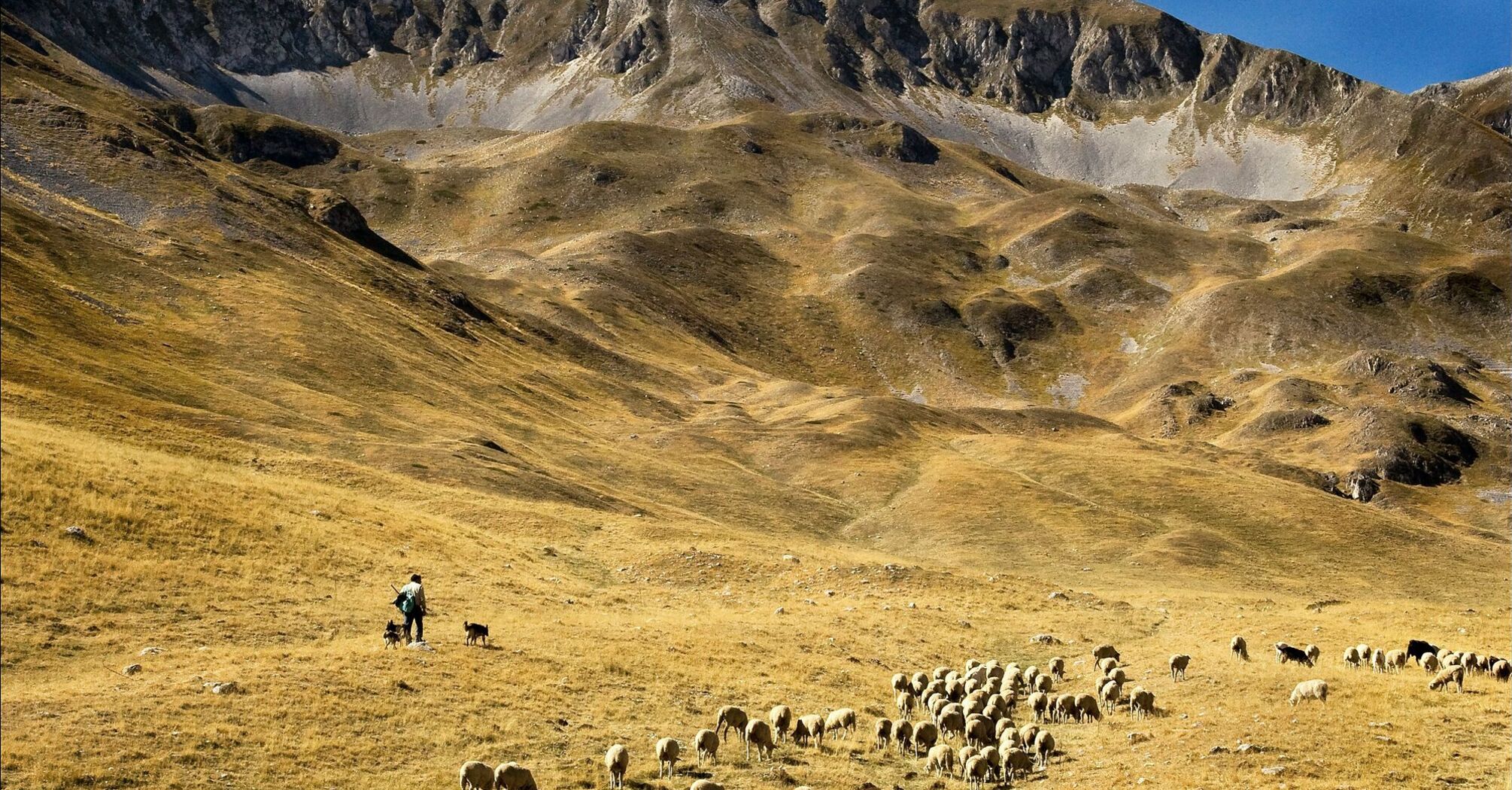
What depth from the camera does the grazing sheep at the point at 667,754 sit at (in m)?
24.3

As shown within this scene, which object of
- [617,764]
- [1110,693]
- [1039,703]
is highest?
[1110,693]

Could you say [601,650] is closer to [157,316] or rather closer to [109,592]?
[109,592]

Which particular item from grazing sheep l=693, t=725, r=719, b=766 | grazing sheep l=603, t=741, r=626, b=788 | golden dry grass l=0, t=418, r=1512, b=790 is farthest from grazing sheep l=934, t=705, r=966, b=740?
grazing sheep l=603, t=741, r=626, b=788

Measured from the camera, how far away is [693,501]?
281 ft

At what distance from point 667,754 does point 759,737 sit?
2719 mm

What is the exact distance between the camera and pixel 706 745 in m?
25.3

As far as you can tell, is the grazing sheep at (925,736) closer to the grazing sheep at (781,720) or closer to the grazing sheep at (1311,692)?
the grazing sheep at (781,720)

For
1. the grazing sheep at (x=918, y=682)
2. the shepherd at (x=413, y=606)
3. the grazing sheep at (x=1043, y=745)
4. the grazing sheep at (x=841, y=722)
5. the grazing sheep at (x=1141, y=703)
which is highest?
the shepherd at (x=413, y=606)

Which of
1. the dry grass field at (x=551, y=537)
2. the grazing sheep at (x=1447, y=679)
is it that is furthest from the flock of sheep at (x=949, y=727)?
the grazing sheep at (x=1447, y=679)

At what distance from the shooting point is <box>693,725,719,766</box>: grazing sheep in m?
25.3

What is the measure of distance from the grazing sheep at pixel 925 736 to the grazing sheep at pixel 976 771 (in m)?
3.24

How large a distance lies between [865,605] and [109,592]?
31.3 meters

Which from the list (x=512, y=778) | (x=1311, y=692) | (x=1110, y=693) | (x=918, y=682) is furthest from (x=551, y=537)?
(x=1311, y=692)

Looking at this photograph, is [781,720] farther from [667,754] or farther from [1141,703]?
[1141,703]
